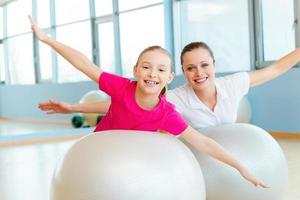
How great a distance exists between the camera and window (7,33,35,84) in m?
5.87

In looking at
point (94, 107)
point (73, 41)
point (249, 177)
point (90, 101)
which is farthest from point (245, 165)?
point (73, 41)

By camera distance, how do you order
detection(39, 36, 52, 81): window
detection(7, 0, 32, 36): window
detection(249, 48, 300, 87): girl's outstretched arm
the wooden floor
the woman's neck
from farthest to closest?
detection(39, 36, 52, 81): window → detection(7, 0, 32, 36): window → the wooden floor → detection(249, 48, 300, 87): girl's outstretched arm → the woman's neck

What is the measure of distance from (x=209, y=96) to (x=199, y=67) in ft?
0.71

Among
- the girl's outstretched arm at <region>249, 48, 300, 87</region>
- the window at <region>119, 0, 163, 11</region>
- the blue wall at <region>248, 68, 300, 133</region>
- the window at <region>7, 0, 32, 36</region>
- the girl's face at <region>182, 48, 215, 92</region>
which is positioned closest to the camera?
the girl's face at <region>182, 48, 215, 92</region>

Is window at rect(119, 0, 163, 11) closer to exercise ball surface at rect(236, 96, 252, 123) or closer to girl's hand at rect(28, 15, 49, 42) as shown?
exercise ball surface at rect(236, 96, 252, 123)

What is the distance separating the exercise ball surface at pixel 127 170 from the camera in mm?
1791

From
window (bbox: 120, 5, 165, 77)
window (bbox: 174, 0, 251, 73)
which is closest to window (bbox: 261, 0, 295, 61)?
window (bbox: 174, 0, 251, 73)

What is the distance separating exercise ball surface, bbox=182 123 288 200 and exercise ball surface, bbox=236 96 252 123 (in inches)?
151

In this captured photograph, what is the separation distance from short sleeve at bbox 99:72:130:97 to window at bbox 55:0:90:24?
12.3 feet

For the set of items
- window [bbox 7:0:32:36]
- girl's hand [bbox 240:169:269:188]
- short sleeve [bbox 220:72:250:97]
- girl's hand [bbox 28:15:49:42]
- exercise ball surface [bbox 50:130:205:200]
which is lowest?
girl's hand [bbox 240:169:269:188]

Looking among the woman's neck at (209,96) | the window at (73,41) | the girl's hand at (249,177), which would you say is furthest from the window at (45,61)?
the girl's hand at (249,177)

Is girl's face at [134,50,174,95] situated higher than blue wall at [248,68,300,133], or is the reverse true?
girl's face at [134,50,174,95]

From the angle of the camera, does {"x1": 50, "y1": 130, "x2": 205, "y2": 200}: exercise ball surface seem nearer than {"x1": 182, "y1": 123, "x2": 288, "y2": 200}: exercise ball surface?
Yes

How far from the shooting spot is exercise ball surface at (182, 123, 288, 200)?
2205 millimetres
